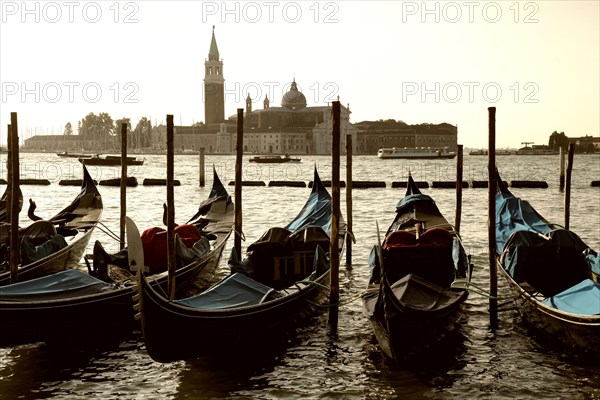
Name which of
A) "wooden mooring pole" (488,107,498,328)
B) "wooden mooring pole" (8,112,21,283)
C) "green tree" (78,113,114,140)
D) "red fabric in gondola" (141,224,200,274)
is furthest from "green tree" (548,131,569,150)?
"wooden mooring pole" (8,112,21,283)

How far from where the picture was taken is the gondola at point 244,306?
6207 mm

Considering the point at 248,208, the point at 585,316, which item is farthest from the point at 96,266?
the point at 248,208

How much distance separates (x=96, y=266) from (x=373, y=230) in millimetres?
9366

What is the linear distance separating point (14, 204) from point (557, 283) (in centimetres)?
578

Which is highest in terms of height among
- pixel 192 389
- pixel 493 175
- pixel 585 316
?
pixel 493 175

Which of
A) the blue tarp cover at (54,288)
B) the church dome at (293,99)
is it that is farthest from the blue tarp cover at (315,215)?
the church dome at (293,99)

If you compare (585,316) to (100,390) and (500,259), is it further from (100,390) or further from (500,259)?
(100,390)

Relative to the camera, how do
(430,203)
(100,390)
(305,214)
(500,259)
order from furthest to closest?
(305,214), (430,203), (500,259), (100,390)

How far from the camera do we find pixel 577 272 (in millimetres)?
8531

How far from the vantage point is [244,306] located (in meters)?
6.89

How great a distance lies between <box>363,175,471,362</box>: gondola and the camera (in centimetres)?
649

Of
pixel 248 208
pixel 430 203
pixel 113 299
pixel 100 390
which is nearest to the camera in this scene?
pixel 100 390

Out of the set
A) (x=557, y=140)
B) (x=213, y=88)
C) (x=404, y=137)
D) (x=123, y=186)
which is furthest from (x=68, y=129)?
(x=123, y=186)

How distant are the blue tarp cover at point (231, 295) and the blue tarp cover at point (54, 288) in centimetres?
96
